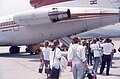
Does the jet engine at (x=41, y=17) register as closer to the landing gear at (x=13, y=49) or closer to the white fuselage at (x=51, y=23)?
the white fuselage at (x=51, y=23)

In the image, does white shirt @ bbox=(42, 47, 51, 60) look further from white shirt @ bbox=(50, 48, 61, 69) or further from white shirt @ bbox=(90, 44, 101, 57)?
white shirt @ bbox=(90, 44, 101, 57)

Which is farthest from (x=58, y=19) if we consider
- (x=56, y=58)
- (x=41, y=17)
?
(x=56, y=58)

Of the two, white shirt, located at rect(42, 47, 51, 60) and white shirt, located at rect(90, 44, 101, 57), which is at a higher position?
white shirt, located at rect(42, 47, 51, 60)

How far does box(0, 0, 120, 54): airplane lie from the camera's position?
70.0 feet

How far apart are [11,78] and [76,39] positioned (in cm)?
507

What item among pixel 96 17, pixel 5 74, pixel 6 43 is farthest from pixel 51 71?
pixel 6 43

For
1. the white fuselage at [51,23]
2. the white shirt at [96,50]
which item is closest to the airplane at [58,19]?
the white fuselage at [51,23]

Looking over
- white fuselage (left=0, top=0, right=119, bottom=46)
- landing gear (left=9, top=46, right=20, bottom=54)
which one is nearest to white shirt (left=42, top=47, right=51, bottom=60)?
white fuselage (left=0, top=0, right=119, bottom=46)

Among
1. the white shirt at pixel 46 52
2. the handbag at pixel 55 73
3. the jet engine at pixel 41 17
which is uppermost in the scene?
the jet engine at pixel 41 17

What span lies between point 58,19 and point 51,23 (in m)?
0.99

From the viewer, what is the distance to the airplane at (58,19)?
21.3 meters

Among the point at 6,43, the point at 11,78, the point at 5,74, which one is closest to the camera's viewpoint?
the point at 11,78

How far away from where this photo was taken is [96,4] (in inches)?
878

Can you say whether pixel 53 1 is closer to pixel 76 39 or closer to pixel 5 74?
pixel 5 74
